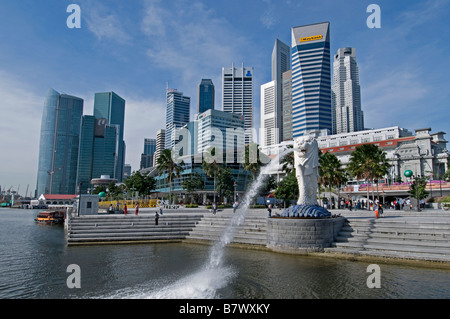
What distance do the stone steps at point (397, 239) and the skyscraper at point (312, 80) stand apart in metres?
151

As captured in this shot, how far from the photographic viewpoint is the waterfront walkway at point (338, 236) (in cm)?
1659

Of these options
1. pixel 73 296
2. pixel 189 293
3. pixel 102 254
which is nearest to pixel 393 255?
pixel 189 293

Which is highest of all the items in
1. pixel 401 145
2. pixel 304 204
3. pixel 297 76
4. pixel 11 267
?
pixel 297 76

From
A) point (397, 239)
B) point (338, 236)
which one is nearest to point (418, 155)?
point (397, 239)

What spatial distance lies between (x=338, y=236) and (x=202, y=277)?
1110 centimetres

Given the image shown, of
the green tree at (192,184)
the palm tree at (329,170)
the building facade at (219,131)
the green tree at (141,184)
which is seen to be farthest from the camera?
the building facade at (219,131)

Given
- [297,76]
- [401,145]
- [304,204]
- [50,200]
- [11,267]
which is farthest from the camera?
[297,76]

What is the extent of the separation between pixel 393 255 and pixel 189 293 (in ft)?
40.2

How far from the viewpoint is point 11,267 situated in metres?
15.4

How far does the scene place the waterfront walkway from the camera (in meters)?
16.6
